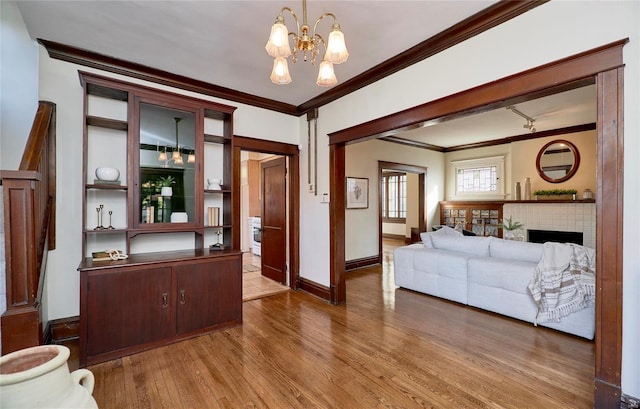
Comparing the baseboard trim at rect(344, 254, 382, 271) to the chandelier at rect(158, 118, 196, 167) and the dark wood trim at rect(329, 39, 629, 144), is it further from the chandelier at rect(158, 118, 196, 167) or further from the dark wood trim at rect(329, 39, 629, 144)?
the chandelier at rect(158, 118, 196, 167)

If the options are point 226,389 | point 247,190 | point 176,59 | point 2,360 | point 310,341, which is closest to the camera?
point 2,360

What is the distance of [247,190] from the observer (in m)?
7.68

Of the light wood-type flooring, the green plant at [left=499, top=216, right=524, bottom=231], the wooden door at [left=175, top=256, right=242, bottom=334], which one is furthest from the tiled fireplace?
the wooden door at [left=175, top=256, right=242, bottom=334]

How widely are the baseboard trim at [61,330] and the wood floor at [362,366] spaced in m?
0.74

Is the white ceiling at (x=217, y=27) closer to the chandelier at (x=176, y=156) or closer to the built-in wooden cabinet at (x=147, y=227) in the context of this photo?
the built-in wooden cabinet at (x=147, y=227)

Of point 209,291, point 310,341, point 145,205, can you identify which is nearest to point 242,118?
point 145,205

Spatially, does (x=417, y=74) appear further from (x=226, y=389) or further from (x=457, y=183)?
(x=457, y=183)

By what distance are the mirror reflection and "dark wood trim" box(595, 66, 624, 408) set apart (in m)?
3.41

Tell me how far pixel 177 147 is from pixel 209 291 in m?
1.57

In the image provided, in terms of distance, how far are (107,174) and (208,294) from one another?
153cm

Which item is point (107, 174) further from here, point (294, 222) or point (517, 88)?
point (517, 88)

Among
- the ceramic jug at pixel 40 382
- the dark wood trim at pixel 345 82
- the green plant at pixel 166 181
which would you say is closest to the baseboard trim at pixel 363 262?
the dark wood trim at pixel 345 82

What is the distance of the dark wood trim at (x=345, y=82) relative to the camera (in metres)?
2.20

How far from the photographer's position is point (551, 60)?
198 cm
